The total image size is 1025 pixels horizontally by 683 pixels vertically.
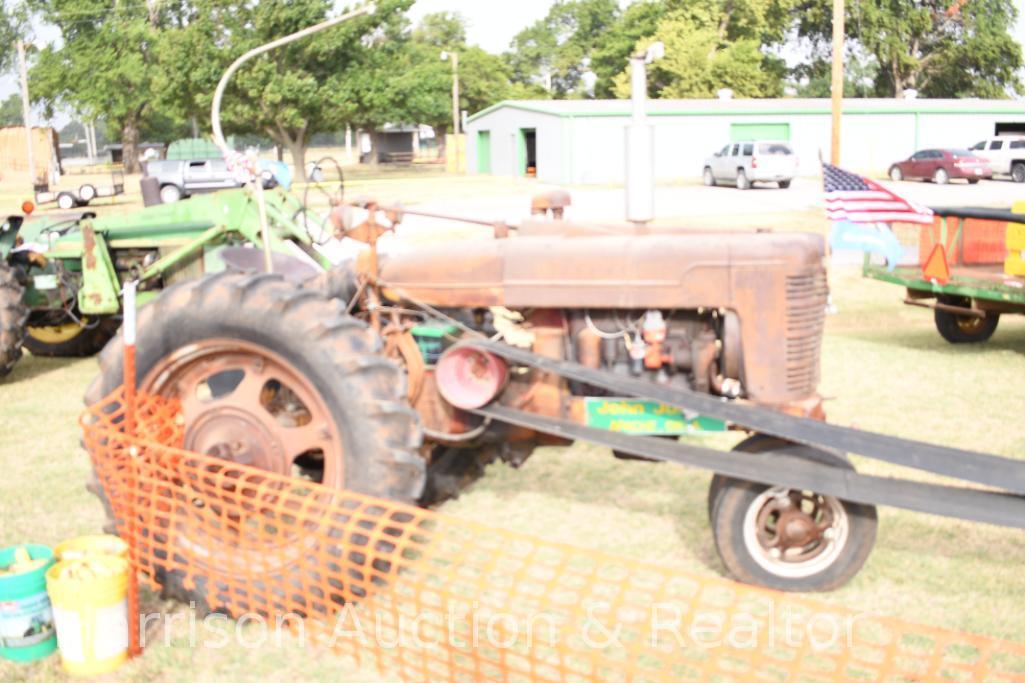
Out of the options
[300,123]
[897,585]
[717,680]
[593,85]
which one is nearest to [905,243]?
[897,585]

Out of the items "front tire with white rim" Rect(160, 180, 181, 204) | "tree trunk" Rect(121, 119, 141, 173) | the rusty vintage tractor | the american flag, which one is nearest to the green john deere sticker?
the rusty vintage tractor

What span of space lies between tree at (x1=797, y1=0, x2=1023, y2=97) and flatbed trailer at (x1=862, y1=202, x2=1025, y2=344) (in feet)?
176

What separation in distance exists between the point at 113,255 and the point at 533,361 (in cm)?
638

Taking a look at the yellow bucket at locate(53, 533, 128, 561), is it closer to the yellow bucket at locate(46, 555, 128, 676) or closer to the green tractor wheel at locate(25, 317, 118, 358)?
the yellow bucket at locate(46, 555, 128, 676)

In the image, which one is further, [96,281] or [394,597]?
[96,281]

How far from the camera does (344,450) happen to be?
4023mm

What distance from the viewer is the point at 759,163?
3066 centimetres

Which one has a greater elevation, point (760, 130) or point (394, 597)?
point (760, 130)

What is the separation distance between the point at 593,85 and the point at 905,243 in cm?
5786

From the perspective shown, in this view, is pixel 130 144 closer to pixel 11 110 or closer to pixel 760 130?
pixel 760 130

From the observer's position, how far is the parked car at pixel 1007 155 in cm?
3284

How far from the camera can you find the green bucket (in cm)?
365

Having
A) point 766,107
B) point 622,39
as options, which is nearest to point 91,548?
point 766,107

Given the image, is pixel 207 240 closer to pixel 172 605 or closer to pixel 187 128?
pixel 172 605
